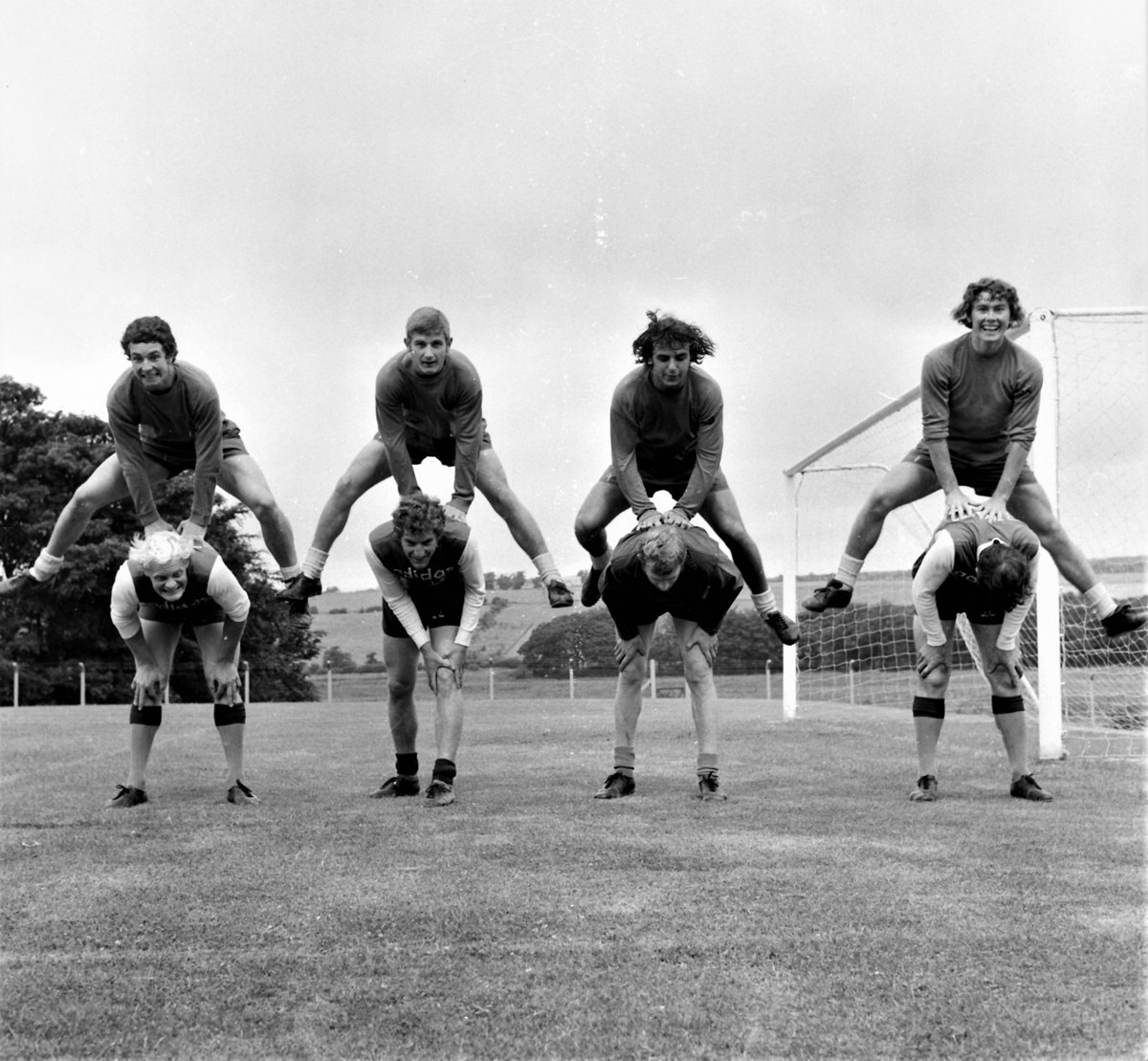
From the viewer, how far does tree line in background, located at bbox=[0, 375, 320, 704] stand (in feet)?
94.1

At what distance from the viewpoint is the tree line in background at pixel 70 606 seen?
28.7 meters

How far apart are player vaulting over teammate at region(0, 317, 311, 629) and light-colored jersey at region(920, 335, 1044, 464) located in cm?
406

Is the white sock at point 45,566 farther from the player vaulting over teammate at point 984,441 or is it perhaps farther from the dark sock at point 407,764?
the player vaulting over teammate at point 984,441

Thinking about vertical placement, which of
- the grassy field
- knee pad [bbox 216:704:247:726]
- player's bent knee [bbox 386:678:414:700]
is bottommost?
the grassy field

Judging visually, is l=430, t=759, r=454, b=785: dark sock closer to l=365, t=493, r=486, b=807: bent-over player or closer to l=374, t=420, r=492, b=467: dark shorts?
l=365, t=493, r=486, b=807: bent-over player

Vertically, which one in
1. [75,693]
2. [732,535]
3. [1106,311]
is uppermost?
[1106,311]

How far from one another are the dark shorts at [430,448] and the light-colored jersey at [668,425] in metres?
0.85

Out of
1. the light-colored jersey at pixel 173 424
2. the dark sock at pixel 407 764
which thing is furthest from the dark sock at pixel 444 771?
the light-colored jersey at pixel 173 424

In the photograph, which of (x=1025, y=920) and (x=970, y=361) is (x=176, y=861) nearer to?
(x=1025, y=920)

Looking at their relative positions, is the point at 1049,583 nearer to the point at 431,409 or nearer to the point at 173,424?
the point at 431,409

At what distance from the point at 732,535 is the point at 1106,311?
374 centimetres

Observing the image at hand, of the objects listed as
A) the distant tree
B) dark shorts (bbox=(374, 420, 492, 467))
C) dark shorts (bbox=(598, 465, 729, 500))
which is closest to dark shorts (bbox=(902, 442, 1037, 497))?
dark shorts (bbox=(598, 465, 729, 500))

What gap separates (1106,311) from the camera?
8.90 meters

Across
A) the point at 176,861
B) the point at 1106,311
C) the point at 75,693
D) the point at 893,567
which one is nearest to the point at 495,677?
the point at 75,693
